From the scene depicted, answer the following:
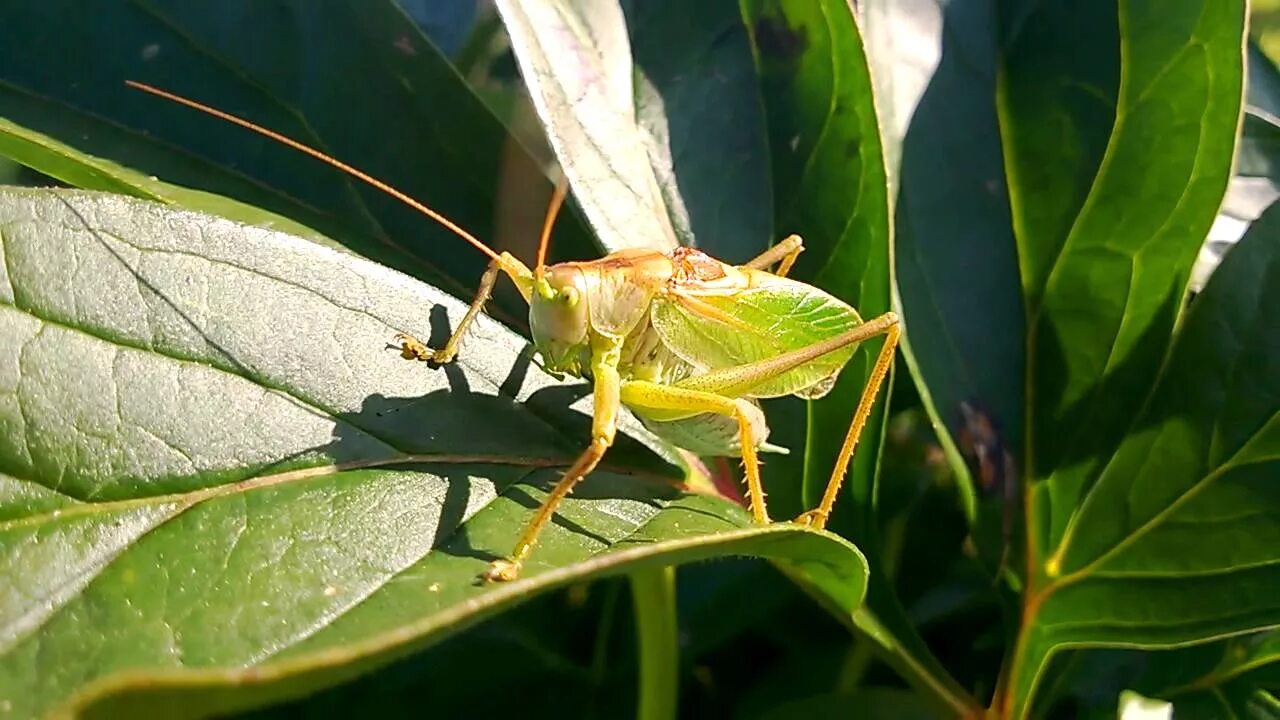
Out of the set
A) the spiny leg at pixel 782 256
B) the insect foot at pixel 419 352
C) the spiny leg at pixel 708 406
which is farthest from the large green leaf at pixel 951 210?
the insect foot at pixel 419 352

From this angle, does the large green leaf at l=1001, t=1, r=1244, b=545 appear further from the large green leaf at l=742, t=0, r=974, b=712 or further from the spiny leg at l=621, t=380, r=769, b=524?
the spiny leg at l=621, t=380, r=769, b=524

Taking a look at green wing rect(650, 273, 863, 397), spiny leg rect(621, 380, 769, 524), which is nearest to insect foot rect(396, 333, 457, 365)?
spiny leg rect(621, 380, 769, 524)

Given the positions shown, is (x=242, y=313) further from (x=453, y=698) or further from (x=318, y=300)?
(x=453, y=698)

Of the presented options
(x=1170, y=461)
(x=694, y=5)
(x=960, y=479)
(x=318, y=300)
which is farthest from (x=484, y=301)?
(x=1170, y=461)

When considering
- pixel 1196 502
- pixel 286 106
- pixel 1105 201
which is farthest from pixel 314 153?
pixel 1196 502

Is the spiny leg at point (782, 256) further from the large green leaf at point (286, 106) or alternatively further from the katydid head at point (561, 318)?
the large green leaf at point (286, 106)
